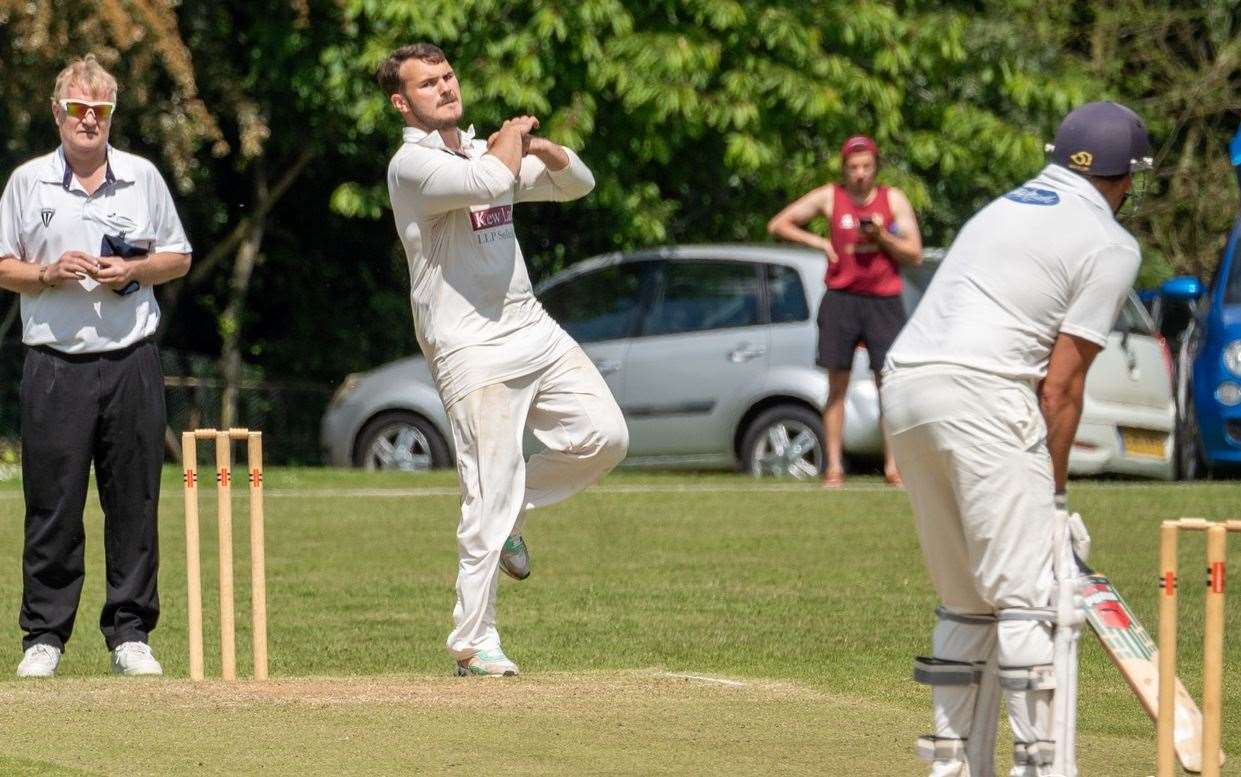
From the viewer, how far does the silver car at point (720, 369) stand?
1644 cm

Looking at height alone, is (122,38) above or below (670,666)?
above

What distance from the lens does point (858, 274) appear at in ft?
49.1

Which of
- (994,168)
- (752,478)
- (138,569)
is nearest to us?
(138,569)

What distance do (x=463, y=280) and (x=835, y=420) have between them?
7389 millimetres

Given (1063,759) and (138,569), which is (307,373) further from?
(1063,759)

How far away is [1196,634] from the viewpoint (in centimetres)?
940

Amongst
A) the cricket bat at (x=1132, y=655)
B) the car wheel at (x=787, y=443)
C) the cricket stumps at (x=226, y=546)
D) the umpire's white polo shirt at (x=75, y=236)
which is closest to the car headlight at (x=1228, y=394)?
the car wheel at (x=787, y=443)

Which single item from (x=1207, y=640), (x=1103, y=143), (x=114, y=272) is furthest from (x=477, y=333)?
(x=1207, y=640)

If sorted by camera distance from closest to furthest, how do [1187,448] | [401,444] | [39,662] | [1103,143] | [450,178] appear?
1. [1103,143]
2. [450,178]
3. [39,662]
4. [1187,448]
5. [401,444]

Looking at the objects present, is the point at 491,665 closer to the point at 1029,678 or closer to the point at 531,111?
the point at 1029,678

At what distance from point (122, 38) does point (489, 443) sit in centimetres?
1050

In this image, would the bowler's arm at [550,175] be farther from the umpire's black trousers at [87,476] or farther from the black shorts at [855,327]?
the black shorts at [855,327]

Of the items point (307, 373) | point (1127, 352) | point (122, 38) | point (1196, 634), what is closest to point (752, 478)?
point (1127, 352)

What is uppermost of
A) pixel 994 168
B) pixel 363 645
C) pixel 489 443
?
pixel 994 168
